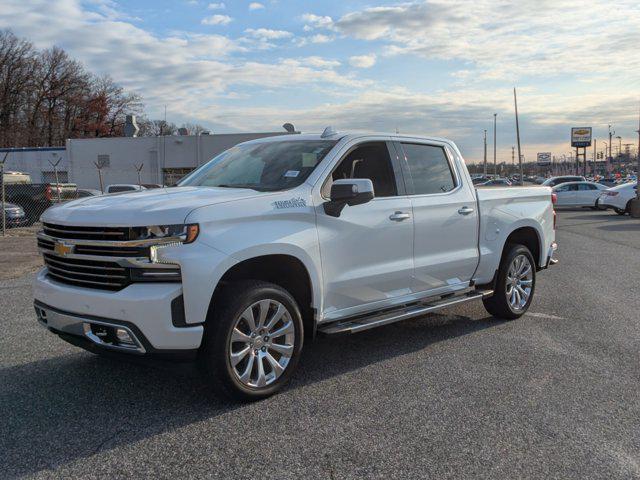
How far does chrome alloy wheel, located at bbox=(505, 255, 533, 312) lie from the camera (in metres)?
6.64

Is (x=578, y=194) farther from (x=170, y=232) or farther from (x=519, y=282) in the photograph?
(x=170, y=232)

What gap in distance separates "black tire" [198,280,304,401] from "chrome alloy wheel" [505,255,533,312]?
3325mm

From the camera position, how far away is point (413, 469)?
3297mm

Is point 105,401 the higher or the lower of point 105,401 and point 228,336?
the lower

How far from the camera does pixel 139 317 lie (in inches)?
146

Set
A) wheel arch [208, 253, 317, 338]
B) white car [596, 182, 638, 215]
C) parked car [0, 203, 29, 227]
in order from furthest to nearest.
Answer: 1. white car [596, 182, 638, 215]
2. parked car [0, 203, 29, 227]
3. wheel arch [208, 253, 317, 338]

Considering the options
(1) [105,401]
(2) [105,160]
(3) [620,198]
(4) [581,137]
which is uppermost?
(4) [581,137]

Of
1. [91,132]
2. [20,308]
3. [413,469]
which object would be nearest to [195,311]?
[413,469]

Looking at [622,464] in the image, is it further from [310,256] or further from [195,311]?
[195,311]

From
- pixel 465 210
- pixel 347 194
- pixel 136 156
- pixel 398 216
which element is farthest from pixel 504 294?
pixel 136 156

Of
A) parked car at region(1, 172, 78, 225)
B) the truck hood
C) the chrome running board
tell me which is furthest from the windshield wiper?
parked car at region(1, 172, 78, 225)

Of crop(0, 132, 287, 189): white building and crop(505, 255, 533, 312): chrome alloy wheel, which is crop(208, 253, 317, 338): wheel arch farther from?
crop(0, 132, 287, 189): white building

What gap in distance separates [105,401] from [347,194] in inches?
90.6

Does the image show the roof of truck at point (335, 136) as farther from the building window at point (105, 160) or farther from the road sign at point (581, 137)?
the road sign at point (581, 137)
